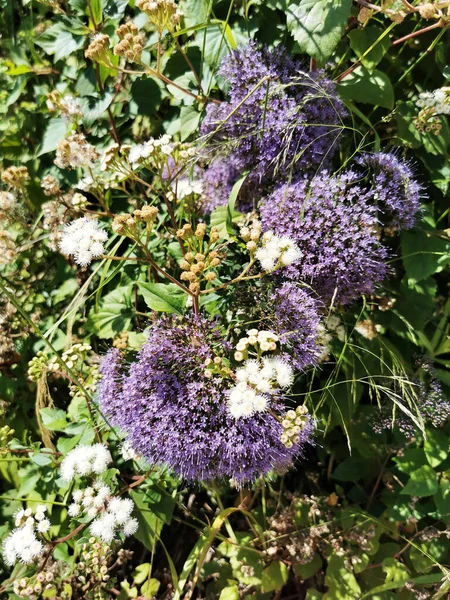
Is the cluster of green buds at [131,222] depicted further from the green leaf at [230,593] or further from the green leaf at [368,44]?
the green leaf at [230,593]

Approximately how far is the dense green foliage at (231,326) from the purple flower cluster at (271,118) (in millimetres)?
101

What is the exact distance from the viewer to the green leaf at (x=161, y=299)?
4.48 ft

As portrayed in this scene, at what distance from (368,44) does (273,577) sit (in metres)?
1.95

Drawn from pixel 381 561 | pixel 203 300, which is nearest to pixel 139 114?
pixel 203 300

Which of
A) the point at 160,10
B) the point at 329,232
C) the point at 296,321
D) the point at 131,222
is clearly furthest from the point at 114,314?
the point at 160,10

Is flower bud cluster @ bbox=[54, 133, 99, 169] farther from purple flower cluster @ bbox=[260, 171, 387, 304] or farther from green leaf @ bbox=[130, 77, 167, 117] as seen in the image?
purple flower cluster @ bbox=[260, 171, 387, 304]

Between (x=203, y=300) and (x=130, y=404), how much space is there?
398 millimetres

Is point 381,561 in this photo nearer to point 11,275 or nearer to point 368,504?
point 368,504

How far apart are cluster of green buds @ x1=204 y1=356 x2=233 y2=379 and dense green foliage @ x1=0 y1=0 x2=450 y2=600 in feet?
0.68

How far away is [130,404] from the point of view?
1.41 m

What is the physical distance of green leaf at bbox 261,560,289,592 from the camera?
1.85 meters

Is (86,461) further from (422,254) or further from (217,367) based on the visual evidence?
(422,254)

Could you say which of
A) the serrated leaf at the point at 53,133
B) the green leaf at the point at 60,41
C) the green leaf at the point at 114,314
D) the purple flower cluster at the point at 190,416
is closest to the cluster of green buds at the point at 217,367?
the purple flower cluster at the point at 190,416

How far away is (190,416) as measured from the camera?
1.32 meters
